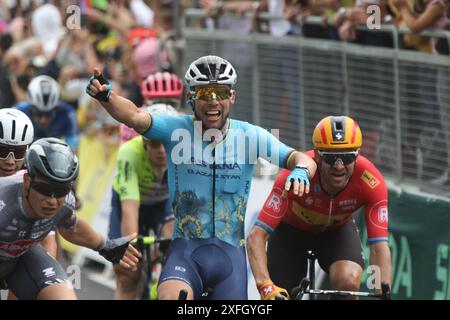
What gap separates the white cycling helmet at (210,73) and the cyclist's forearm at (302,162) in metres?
0.72

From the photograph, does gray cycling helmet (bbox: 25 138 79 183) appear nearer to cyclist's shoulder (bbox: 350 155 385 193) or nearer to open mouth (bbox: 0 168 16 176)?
open mouth (bbox: 0 168 16 176)

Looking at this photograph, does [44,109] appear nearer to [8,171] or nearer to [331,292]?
[8,171]

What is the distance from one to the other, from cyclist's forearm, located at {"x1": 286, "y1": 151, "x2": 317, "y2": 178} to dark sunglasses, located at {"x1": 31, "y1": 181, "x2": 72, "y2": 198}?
68.0 inches

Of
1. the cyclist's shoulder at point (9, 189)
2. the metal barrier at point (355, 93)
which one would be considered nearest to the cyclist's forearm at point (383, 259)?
the metal barrier at point (355, 93)

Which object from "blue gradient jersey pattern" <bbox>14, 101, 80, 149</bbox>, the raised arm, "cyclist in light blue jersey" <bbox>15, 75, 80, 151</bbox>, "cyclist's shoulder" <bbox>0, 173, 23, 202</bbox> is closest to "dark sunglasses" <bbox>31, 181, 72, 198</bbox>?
"cyclist's shoulder" <bbox>0, 173, 23, 202</bbox>

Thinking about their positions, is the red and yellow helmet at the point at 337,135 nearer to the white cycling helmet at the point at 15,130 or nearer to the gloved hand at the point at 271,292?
the gloved hand at the point at 271,292

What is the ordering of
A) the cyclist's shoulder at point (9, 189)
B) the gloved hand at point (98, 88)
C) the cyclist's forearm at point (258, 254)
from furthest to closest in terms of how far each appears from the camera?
1. the cyclist's forearm at point (258, 254)
2. the gloved hand at point (98, 88)
3. the cyclist's shoulder at point (9, 189)

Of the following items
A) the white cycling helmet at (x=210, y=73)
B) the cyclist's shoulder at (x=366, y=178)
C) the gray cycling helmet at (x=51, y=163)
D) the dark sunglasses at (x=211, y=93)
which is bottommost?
the cyclist's shoulder at (x=366, y=178)

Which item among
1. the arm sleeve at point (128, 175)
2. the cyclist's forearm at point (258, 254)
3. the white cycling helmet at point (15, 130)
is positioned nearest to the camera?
the cyclist's forearm at point (258, 254)

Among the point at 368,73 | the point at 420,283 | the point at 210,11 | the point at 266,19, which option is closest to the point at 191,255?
the point at 420,283

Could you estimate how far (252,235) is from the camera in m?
9.75

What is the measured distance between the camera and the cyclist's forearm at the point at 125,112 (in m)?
9.05

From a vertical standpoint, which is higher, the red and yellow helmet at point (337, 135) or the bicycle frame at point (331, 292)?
the red and yellow helmet at point (337, 135)

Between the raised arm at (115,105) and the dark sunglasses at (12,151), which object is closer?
the raised arm at (115,105)
